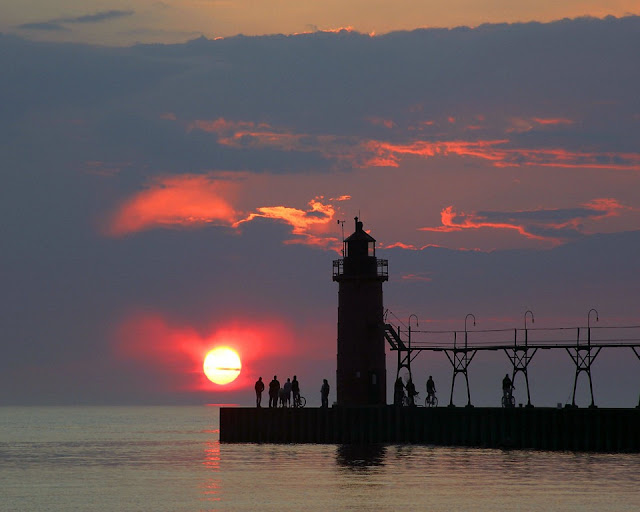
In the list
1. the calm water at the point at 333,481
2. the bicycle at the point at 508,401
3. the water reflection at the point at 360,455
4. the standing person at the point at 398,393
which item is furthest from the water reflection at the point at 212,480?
the bicycle at the point at 508,401

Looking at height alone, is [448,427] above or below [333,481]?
above

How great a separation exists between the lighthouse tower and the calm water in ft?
13.0

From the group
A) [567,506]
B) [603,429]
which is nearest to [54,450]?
[603,429]

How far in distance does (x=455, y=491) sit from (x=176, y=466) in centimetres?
2292

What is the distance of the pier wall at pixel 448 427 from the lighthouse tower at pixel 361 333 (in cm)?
191

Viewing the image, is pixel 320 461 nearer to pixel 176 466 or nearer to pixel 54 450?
pixel 176 466

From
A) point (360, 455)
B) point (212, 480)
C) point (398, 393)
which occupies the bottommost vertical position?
point (212, 480)

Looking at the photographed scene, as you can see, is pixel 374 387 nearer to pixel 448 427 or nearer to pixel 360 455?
pixel 448 427

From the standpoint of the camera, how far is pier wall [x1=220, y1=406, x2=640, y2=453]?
6431 cm

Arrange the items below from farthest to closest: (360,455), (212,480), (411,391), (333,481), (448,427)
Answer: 1. (411,391)
2. (448,427)
3. (360,455)
4. (212,480)
5. (333,481)

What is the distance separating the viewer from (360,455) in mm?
68062

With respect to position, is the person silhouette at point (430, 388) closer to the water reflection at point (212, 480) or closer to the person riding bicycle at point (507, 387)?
the person riding bicycle at point (507, 387)

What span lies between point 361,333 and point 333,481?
63.6 ft

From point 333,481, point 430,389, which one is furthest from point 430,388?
point 333,481
